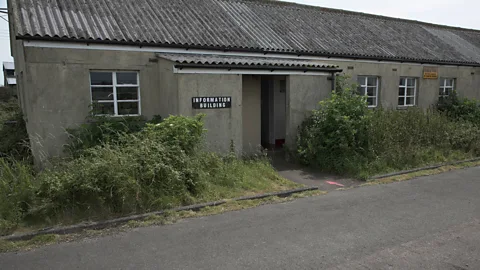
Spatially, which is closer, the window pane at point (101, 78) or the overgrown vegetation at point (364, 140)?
the overgrown vegetation at point (364, 140)

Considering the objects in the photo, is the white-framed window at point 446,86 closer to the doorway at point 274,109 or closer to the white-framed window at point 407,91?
the white-framed window at point 407,91

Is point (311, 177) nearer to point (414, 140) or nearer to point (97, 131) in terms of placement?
point (414, 140)

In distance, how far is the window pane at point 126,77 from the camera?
9898mm

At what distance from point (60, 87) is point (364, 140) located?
8400 millimetres

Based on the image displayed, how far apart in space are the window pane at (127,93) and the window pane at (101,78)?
35cm

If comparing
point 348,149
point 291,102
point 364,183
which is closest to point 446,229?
point 364,183

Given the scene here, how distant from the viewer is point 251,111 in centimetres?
1166

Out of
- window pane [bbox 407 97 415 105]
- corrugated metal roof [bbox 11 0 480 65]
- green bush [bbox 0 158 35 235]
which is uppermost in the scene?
corrugated metal roof [bbox 11 0 480 65]

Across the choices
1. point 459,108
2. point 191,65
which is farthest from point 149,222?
point 459,108

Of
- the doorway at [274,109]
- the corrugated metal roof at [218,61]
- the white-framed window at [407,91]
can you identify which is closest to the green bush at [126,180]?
the corrugated metal roof at [218,61]

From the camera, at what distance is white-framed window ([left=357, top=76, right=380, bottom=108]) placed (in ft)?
47.4

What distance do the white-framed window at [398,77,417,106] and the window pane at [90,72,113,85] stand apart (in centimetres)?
1243

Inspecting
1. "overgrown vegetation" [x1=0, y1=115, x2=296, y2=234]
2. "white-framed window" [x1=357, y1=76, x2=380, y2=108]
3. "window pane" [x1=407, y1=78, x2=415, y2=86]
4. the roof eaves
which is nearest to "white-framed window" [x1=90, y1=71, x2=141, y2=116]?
the roof eaves

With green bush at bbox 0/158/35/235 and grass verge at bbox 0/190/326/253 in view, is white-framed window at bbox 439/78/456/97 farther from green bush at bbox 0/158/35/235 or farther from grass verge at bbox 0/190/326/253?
green bush at bbox 0/158/35/235
